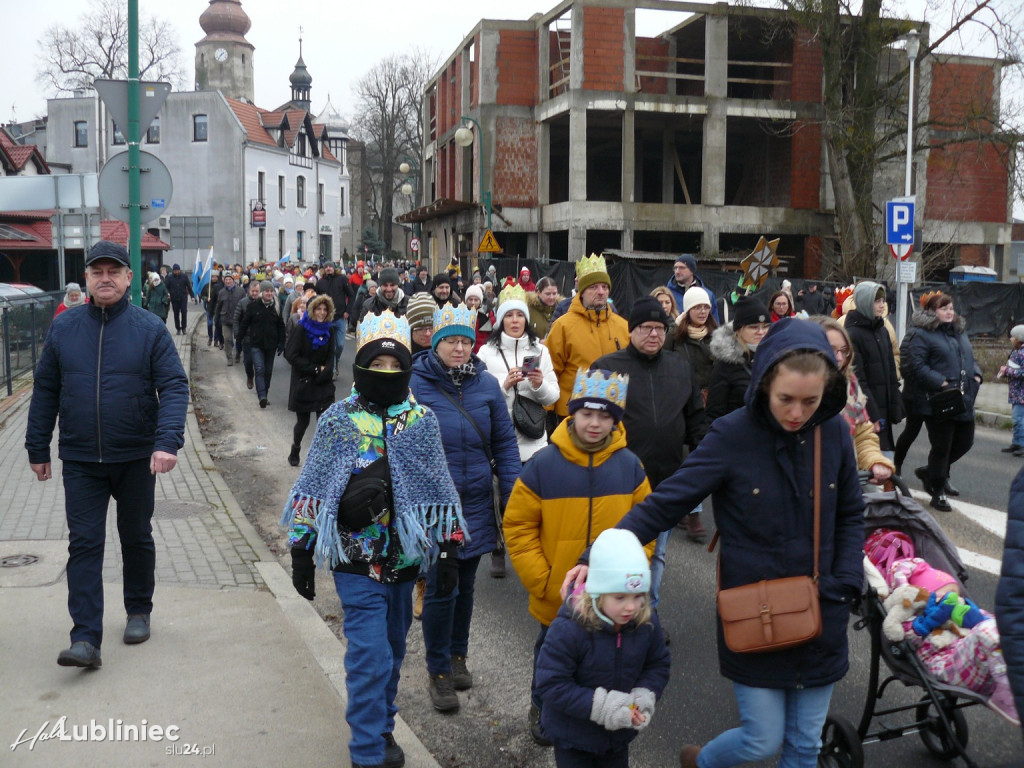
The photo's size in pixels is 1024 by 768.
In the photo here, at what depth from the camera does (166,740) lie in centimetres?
441

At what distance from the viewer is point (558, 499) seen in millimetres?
4332

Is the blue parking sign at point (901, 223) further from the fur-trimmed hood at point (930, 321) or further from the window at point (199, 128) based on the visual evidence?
the window at point (199, 128)

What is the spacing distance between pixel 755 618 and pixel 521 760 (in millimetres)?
1620

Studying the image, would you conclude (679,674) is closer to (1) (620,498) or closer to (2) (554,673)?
(1) (620,498)

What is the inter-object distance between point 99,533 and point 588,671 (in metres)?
3.00

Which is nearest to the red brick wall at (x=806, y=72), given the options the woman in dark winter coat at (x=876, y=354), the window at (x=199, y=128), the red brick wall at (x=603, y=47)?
the red brick wall at (x=603, y=47)

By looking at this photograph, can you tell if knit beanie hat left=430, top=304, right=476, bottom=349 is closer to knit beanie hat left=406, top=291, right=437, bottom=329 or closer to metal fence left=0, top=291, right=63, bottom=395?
knit beanie hat left=406, top=291, right=437, bottom=329

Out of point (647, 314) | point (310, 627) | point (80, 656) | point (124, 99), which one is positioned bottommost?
Answer: point (310, 627)

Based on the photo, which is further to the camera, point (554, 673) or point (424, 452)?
point (424, 452)

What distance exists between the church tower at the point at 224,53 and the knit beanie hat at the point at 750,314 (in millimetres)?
82186

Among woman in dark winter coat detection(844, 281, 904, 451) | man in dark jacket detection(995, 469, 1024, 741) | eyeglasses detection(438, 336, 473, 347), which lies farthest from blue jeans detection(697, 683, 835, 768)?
woman in dark winter coat detection(844, 281, 904, 451)

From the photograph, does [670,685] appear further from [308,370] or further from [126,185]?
[126,185]

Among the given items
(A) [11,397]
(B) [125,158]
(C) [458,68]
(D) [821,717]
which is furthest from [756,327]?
(C) [458,68]

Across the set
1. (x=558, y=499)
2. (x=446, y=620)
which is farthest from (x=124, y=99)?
(x=558, y=499)
